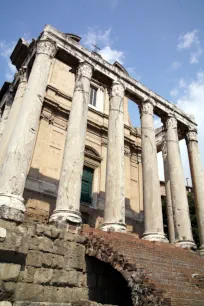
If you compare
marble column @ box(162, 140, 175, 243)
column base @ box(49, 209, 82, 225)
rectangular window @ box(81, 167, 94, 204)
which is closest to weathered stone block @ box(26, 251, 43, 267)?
column base @ box(49, 209, 82, 225)

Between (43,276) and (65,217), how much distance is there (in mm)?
2081

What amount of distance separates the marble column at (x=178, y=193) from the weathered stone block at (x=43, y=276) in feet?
23.0

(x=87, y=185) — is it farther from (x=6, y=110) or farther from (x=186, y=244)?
(x=186, y=244)

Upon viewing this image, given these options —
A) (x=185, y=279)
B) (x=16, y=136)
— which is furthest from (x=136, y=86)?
(x=185, y=279)

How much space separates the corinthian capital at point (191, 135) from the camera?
56.0ft

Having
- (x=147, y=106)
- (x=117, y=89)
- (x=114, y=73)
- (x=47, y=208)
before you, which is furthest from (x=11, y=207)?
(x=147, y=106)

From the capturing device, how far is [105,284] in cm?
875

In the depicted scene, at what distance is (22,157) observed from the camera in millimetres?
9156

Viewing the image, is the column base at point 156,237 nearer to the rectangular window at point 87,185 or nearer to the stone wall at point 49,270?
the stone wall at point 49,270

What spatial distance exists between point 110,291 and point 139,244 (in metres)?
1.84

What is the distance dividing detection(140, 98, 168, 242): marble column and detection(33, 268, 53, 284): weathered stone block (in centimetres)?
518

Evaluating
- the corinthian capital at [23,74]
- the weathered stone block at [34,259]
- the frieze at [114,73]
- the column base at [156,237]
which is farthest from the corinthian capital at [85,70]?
the weathered stone block at [34,259]

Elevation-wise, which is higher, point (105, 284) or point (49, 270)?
point (49, 270)

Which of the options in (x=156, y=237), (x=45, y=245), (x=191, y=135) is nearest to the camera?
(x=45, y=245)
